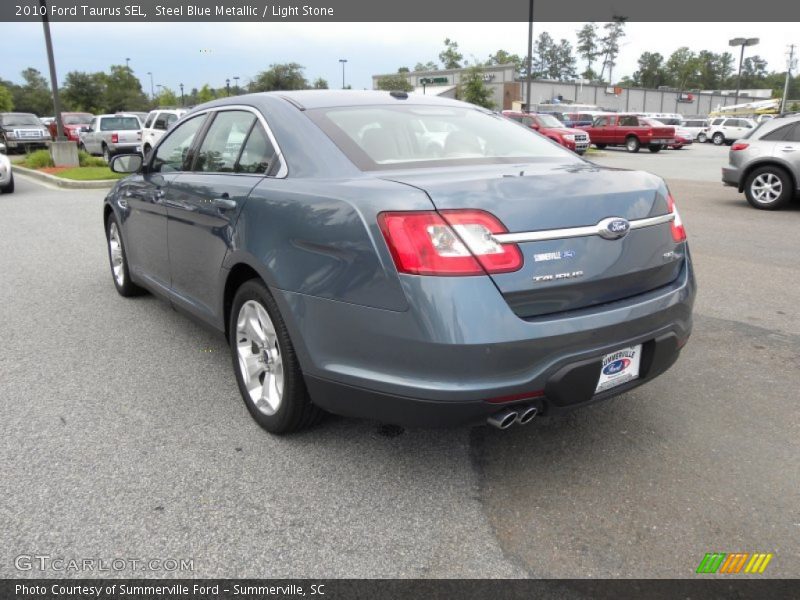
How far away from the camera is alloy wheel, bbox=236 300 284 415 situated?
10.2 ft

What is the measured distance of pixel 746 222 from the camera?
9.68m

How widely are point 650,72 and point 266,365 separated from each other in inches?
5590

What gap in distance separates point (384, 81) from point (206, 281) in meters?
76.3

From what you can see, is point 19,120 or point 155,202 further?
point 19,120

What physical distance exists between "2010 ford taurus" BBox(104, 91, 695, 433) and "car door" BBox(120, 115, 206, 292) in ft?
2.55

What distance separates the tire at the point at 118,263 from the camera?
5547 millimetres

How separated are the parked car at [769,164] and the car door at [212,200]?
9827 millimetres

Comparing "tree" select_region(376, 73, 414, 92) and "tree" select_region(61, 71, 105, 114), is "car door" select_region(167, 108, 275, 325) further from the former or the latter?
"tree" select_region(61, 71, 105, 114)

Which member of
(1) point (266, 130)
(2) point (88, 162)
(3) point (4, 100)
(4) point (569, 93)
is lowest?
(2) point (88, 162)

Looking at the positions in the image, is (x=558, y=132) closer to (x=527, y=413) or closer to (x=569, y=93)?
(x=527, y=413)

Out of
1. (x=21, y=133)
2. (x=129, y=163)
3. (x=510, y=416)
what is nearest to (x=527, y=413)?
(x=510, y=416)

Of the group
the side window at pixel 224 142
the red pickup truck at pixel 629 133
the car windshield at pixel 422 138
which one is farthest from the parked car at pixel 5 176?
the red pickup truck at pixel 629 133

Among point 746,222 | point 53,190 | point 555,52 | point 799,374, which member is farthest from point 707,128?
point 555,52

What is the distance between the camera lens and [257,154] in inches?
134
